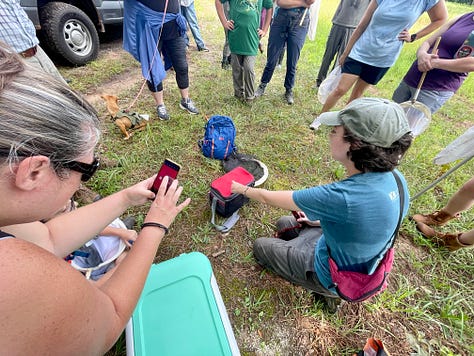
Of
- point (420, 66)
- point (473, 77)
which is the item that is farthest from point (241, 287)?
point (473, 77)

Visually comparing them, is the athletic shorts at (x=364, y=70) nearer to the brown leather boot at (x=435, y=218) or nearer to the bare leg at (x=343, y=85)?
the bare leg at (x=343, y=85)

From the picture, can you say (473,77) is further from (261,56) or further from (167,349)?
(167,349)

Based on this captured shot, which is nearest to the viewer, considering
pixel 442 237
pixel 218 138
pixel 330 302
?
pixel 330 302

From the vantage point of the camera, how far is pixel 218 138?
2.75 metres

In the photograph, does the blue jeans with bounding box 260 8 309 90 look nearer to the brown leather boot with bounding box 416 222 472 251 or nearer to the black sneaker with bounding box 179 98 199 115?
the black sneaker with bounding box 179 98 199 115

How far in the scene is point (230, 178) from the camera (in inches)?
84.0

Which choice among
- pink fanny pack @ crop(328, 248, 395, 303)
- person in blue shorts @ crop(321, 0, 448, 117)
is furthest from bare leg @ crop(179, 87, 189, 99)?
pink fanny pack @ crop(328, 248, 395, 303)

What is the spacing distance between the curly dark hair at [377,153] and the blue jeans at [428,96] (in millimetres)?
Answer: 1875

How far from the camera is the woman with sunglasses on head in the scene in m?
0.58

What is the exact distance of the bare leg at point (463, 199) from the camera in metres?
2.03

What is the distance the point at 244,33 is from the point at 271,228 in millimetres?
2795

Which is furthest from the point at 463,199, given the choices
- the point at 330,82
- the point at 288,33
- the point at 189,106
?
the point at 189,106

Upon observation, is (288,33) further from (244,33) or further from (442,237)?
(442,237)

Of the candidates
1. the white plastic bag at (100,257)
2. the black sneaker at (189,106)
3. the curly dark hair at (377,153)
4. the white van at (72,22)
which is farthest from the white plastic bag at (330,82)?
the white van at (72,22)
